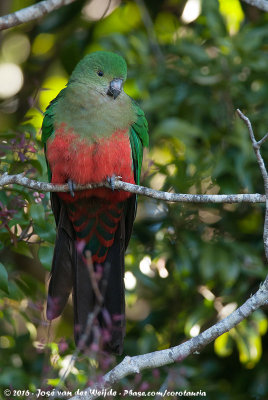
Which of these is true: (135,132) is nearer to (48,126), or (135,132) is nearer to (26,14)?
(48,126)

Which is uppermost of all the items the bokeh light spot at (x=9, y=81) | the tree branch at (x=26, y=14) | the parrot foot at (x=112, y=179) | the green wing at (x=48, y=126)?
the tree branch at (x=26, y=14)

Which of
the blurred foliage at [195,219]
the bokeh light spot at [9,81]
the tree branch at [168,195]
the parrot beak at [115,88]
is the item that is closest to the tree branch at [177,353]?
the tree branch at [168,195]

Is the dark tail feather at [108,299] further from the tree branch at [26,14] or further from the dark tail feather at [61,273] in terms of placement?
the tree branch at [26,14]

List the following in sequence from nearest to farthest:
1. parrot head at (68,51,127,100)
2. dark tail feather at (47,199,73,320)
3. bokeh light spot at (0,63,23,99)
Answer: dark tail feather at (47,199,73,320), parrot head at (68,51,127,100), bokeh light spot at (0,63,23,99)

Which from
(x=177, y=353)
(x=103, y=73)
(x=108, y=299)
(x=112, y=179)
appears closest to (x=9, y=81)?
(x=103, y=73)

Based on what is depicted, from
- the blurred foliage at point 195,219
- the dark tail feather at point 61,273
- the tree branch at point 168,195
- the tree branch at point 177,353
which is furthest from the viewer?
the blurred foliage at point 195,219

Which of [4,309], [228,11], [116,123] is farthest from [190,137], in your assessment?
[4,309]

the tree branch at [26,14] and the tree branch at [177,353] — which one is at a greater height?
the tree branch at [26,14]

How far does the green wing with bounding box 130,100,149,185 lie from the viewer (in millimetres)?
3539

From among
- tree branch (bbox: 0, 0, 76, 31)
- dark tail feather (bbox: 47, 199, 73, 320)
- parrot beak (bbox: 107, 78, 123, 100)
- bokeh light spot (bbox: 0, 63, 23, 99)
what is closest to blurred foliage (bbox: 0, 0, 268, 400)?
dark tail feather (bbox: 47, 199, 73, 320)

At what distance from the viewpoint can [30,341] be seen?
12.9ft

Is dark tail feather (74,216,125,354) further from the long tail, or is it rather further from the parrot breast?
the parrot breast

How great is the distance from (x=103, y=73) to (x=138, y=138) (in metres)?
0.44

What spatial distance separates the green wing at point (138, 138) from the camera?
354cm
